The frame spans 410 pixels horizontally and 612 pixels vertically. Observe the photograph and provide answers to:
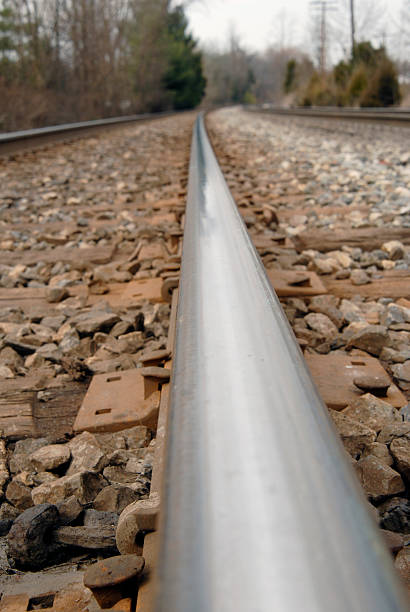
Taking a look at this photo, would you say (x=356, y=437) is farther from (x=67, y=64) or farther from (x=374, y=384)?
(x=67, y=64)

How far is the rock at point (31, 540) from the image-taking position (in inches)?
36.4

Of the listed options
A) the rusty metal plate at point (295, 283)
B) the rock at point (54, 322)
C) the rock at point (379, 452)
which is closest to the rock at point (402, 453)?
the rock at point (379, 452)

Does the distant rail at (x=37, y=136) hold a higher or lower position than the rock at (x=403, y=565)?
higher

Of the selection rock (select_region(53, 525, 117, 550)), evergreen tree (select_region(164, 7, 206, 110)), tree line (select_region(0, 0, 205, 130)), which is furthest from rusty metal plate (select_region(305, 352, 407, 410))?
evergreen tree (select_region(164, 7, 206, 110))

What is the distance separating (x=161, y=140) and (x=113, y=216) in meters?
6.52

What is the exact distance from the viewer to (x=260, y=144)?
8.76 meters

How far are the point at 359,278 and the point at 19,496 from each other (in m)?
1.51

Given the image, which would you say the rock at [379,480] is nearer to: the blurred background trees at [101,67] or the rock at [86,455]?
the rock at [86,455]

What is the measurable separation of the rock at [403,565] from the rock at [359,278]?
141cm

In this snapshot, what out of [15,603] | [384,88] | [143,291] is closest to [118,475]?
[15,603]

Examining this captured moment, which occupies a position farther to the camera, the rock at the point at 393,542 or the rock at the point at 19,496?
the rock at the point at 19,496

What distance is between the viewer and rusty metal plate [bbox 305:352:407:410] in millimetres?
1324

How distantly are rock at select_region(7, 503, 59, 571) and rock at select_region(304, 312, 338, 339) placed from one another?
1.03 metres

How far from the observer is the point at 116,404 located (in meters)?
1.38
